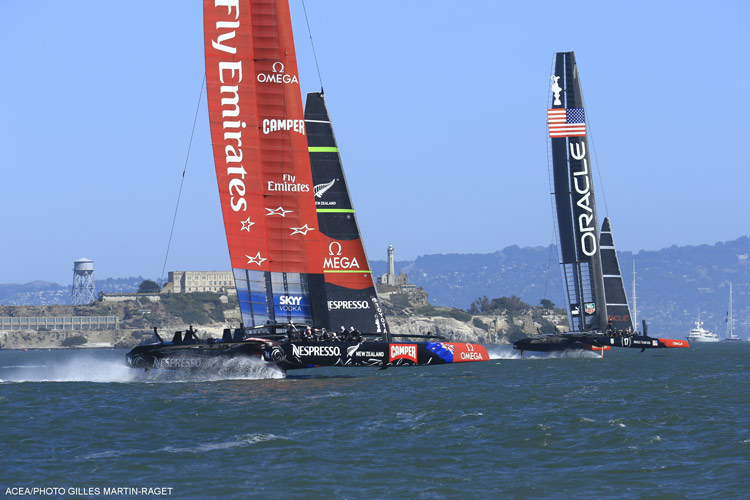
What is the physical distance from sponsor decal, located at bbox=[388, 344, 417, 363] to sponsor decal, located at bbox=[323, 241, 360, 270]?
15.4 ft

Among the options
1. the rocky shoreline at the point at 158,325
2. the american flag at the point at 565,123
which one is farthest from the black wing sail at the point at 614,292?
the rocky shoreline at the point at 158,325

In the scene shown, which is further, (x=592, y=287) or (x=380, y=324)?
(x=592, y=287)

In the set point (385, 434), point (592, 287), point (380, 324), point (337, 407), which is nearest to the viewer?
point (385, 434)

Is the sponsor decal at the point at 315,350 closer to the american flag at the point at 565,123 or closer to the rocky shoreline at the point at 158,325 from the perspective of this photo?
the american flag at the point at 565,123

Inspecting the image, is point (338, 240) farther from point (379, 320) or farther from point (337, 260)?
point (379, 320)

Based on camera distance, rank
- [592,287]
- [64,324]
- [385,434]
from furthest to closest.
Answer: [64,324], [592,287], [385,434]

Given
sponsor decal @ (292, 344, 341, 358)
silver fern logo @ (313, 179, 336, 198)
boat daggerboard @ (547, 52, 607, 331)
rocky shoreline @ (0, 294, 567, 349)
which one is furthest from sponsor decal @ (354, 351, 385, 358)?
rocky shoreline @ (0, 294, 567, 349)

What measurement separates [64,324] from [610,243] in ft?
473

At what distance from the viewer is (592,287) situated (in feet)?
177

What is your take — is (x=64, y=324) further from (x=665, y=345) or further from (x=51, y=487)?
(x=51, y=487)

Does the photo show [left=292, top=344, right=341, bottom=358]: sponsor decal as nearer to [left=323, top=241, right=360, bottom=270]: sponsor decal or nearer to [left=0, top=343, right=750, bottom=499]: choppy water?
[left=0, top=343, right=750, bottom=499]: choppy water

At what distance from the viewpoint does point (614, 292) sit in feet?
199

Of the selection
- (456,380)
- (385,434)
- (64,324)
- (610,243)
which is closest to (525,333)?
(64,324)

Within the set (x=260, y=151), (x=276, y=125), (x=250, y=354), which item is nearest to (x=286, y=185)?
(x=260, y=151)
